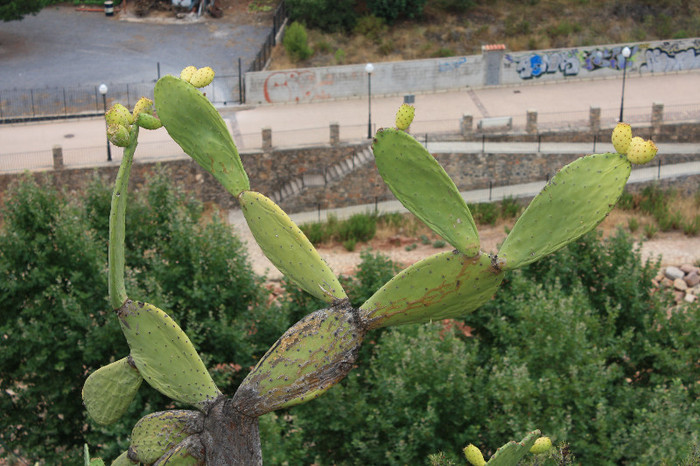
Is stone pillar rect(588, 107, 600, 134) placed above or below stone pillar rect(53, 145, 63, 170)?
above

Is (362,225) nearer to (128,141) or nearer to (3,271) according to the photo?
(3,271)

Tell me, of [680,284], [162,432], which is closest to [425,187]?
[162,432]

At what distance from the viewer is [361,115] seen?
3575cm

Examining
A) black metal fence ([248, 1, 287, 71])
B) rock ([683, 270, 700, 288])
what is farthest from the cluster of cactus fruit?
black metal fence ([248, 1, 287, 71])

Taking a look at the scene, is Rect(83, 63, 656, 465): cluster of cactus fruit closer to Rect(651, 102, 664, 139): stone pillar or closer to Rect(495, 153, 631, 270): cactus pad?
Rect(495, 153, 631, 270): cactus pad

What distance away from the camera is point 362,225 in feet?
102

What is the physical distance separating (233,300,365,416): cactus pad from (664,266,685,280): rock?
77.4ft

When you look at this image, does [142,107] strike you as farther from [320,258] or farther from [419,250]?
[419,250]

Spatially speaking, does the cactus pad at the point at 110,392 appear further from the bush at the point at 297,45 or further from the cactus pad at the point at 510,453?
the bush at the point at 297,45

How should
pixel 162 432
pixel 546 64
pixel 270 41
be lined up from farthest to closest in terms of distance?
pixel 270 41
pixel 546 64
pixel 162 432

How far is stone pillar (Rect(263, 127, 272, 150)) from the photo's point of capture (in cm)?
3272

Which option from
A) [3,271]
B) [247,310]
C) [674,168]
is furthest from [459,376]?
[674,168]

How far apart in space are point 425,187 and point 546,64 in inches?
1327

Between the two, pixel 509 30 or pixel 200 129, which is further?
pixel 509 30
